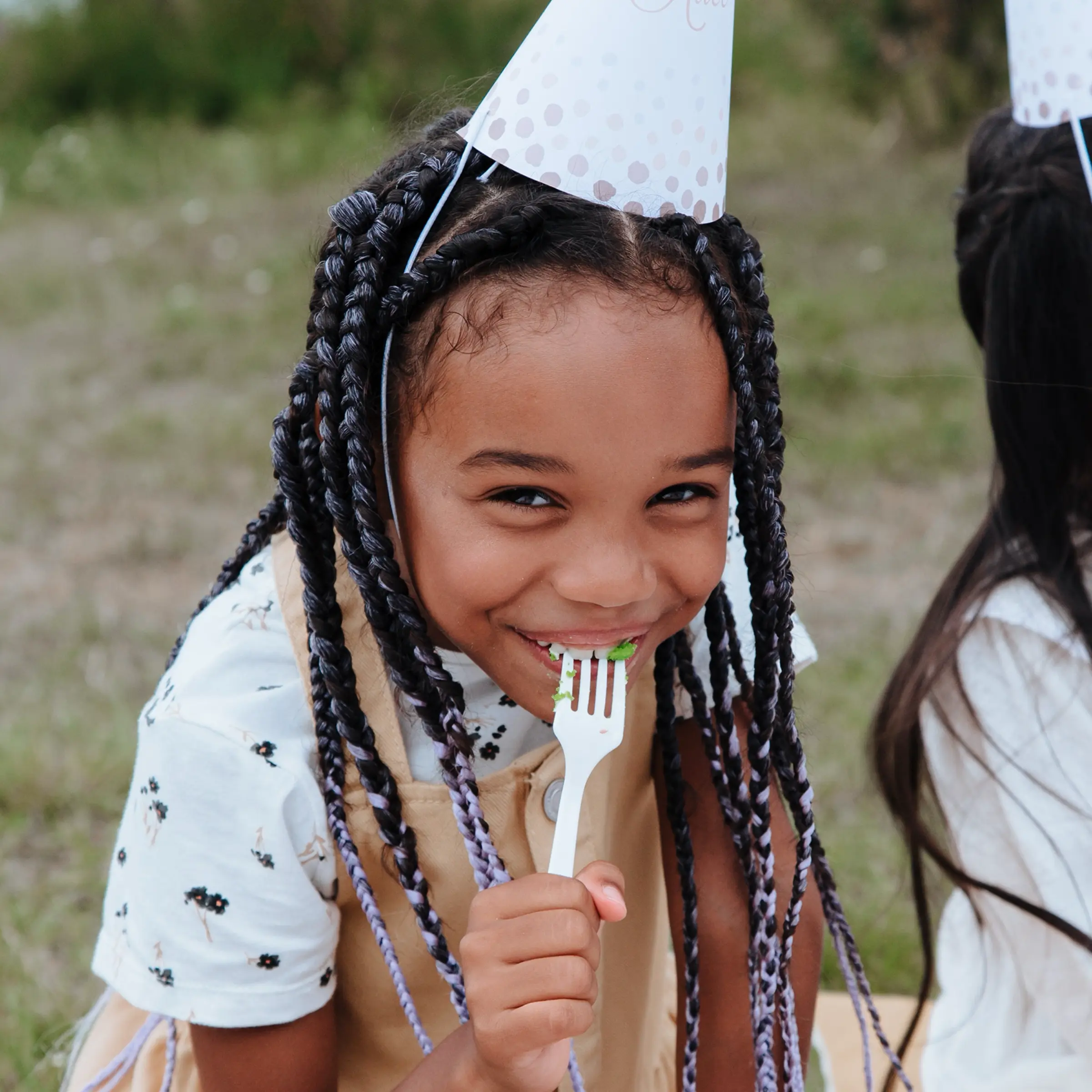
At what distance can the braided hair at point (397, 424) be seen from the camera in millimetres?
962

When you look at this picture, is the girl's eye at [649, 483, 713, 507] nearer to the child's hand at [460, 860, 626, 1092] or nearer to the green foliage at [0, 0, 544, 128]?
the child's hand at [460, 860, 626, 1092]

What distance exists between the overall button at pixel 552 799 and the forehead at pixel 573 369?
0.31 m

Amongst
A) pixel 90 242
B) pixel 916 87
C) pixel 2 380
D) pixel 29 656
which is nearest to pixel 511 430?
pixel 29 656

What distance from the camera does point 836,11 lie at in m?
5.69

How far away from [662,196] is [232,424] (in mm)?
2675

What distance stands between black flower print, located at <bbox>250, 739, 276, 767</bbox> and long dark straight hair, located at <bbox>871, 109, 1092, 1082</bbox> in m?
0.65

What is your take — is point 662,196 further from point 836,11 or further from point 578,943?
point 836,11

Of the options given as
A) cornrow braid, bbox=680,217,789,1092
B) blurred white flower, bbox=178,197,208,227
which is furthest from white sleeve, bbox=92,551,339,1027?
blurred white flower, bbox=178,197,208,227

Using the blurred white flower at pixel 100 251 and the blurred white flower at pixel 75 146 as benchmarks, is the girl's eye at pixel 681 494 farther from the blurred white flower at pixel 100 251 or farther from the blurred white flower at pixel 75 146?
the blurred white flower at pixel 75 146

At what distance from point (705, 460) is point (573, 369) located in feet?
0.38

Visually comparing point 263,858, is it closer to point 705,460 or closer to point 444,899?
point 444,899

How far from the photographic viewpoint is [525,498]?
954 millimetres

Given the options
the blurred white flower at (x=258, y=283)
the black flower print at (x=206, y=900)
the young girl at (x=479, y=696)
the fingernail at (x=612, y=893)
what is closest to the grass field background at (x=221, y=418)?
the blurred white flower at (x=258, y=283)

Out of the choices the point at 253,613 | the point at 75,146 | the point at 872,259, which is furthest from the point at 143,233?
the point at 253,613
